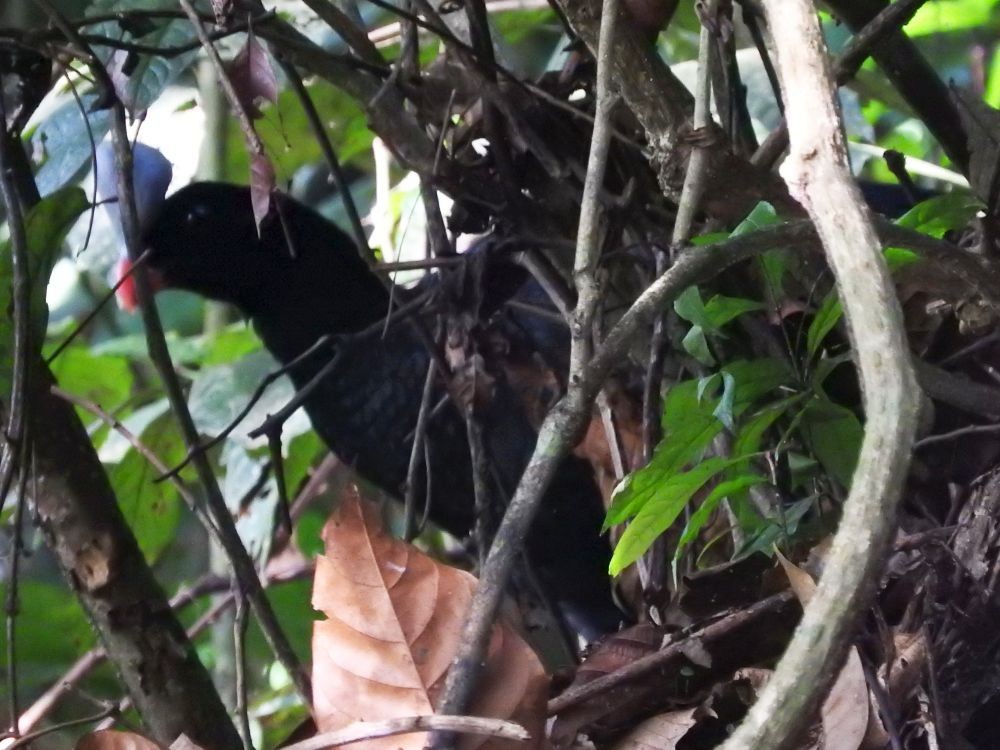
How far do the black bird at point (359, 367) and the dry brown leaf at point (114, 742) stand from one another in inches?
20.5

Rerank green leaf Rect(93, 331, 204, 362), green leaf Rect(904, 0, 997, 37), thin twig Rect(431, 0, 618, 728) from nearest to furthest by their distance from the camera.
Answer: thin twig Rect(431, 0, 618, 728), green leaf Rect(904, 0, 997, 37), green leaf Rect(93, 331, 204, 362)

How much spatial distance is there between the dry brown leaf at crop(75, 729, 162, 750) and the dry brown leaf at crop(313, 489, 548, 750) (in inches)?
4.3

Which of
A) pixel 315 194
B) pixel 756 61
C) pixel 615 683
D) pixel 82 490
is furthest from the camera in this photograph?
pixel 315 194

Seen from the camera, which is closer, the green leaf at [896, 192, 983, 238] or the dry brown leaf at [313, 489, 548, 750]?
the dry brown leaf at [313, 489, 548, 750]

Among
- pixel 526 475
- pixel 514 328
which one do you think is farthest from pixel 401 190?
pixel 526 475

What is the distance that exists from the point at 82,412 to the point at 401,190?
0.70 m

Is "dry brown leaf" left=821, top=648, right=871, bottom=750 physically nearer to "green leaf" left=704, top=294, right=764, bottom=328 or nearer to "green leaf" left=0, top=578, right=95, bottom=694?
"green leaf" left=704, top=294, right=764, bottom=328

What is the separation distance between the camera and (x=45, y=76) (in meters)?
0.89

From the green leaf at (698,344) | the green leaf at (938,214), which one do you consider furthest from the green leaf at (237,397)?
the green leaf at (938,214)

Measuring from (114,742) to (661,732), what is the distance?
0.95 ft

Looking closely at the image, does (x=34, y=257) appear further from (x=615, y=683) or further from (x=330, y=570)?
(x=615, y=683)

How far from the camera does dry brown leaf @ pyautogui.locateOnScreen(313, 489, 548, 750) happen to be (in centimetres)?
59

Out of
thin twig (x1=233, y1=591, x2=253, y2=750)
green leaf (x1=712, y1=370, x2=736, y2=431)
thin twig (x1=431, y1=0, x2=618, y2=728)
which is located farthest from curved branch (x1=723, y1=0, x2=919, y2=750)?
thin twig (x1=233, y1=591, x2=253, y2=750)

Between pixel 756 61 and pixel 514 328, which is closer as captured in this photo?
pixel 514 328
